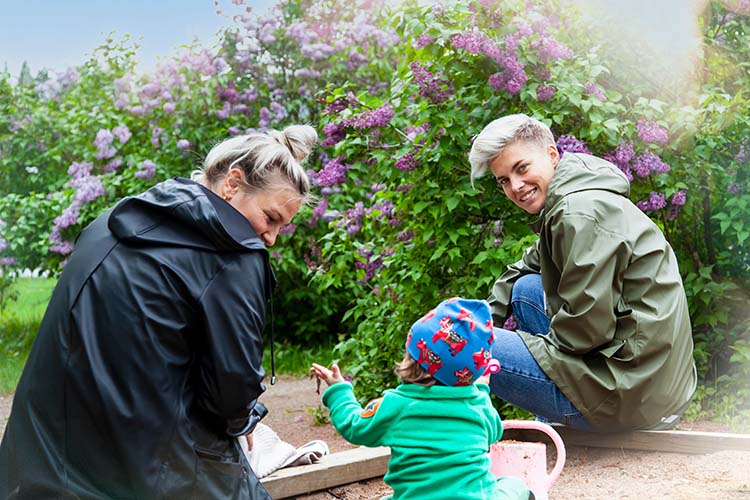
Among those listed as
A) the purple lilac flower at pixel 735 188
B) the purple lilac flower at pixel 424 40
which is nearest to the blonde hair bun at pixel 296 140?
the purple lilac flower at pixel 424 40

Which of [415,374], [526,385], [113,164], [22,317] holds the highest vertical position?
[415,374]

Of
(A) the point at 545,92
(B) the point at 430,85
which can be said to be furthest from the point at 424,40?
(A) the point at 545,92

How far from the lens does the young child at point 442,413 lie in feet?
6.23

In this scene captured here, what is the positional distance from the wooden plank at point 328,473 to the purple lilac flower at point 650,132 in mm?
1872

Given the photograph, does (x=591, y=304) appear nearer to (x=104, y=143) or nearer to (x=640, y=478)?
(x=640, y=478)

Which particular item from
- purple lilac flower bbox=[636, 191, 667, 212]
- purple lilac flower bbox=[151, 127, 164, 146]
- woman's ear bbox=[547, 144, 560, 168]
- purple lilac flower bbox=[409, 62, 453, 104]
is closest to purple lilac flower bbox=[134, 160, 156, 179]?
purple lilac flower bbox=[151, 127, 164, 146]

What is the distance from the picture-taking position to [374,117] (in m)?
4.21

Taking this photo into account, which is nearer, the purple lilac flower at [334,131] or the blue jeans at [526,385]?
the blue jeans at [526,385]

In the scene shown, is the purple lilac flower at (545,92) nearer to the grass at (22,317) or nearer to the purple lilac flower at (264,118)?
the purple lilac flower at (264,118)

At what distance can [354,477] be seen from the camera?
2.87 m

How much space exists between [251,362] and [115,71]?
24.3ft

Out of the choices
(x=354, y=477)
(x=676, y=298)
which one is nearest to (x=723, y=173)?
A: (x=676, y=298)

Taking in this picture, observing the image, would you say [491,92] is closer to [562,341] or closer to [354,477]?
[562,341]

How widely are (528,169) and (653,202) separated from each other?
1.33 m
